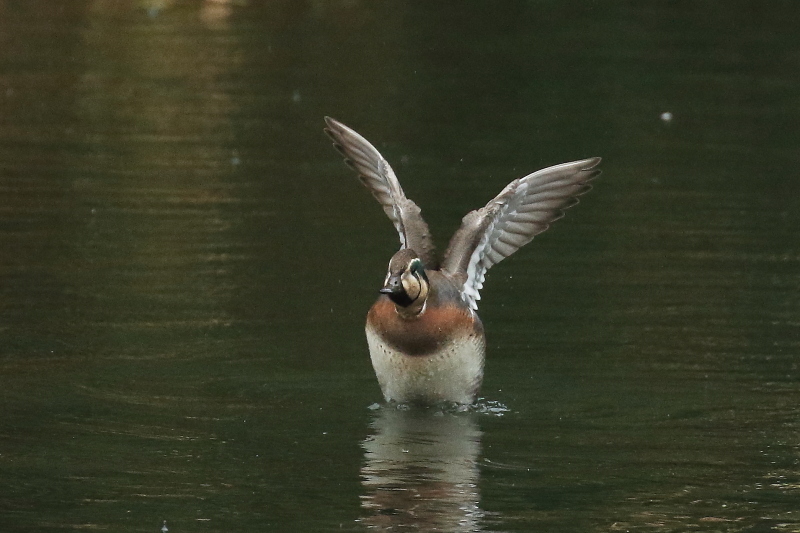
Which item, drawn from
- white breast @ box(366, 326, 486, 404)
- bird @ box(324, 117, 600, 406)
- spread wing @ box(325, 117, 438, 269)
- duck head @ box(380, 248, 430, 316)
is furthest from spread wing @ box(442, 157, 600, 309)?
duck head @ box(380, 248, 430, 316)

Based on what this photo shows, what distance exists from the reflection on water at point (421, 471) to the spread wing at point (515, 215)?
43.6 inches

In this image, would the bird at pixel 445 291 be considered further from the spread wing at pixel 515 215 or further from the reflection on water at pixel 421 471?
the reflection on water at pixel 421 471

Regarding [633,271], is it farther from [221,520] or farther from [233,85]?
[233,85]

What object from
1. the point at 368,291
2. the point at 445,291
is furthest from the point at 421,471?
the point at 368,291

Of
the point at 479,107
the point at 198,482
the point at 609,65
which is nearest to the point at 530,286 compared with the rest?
the point at 198,482

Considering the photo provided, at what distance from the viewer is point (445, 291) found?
1055 centimetres

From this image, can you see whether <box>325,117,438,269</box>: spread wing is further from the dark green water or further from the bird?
the dark green water

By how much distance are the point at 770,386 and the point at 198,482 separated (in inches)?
147

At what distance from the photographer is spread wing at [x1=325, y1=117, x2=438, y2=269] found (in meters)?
11.1

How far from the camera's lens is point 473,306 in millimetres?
11117

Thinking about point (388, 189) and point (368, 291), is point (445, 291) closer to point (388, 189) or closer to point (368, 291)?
point (388, 189)

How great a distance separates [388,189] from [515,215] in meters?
0.81

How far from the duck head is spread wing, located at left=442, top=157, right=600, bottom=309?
1.05 metres

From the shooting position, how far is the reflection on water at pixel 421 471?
8.53m
